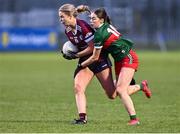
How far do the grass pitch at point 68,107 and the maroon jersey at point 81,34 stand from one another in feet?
4.27

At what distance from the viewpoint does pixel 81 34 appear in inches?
437

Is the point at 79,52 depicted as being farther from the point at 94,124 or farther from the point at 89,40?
the point at 94,124

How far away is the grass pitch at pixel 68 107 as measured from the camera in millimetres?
10617

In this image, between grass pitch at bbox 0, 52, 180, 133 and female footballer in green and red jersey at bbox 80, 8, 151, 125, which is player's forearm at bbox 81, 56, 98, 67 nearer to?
female footballer in green and red jersey at bbox 80, 8, 151, 125

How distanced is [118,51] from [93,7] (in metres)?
36.6

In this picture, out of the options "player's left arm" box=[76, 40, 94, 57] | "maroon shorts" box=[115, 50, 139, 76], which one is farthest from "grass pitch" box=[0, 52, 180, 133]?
"player's left arm" box=[76, 40, 94, 57]

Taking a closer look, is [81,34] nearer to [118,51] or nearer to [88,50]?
[88,50]

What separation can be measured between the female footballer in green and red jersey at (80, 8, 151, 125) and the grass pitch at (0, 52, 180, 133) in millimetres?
428

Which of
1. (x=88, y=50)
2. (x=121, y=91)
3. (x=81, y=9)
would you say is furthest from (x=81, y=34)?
(x=121, y=91)

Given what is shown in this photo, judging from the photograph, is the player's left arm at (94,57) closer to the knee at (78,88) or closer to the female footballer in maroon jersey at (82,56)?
the female footballer in maroon jersey at (82,56)

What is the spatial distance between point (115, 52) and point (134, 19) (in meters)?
39.5

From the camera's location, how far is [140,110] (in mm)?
13484

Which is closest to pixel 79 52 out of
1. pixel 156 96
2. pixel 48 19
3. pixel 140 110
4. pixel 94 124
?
pixel 94 124

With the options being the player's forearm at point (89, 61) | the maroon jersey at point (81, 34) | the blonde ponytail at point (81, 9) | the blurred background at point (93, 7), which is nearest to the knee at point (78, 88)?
the player's forearm at point (89, 61)
